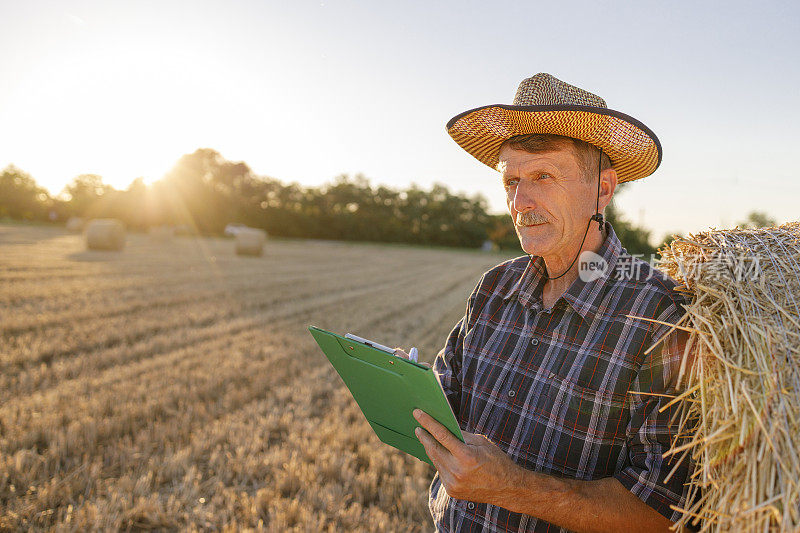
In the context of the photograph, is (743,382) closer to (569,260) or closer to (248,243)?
(569,260)

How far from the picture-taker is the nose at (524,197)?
1.91 meters

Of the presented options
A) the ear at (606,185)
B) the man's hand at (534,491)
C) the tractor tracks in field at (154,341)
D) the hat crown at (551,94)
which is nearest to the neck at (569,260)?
the ear at (606,185)

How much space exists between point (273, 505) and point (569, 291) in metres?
2.48

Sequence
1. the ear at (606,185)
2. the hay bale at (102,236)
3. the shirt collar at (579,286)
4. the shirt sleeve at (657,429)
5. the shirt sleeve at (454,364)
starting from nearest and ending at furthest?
the shirt sleeve at (657,429) < the shirt collar at (579,286) < the ear at (606,185) < the shirt sleeve at (454,364) < the hay bale at (102,236)

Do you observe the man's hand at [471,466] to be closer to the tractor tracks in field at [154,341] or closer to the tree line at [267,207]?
the tractor tracks in field at [154,341]

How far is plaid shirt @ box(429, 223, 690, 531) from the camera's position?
151 cm

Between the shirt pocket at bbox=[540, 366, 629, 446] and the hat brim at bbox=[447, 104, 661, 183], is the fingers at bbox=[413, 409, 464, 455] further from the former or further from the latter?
the hat brim at bbox=[447, 104, 661, 183]

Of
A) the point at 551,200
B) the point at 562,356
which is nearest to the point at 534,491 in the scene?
the point at 562,356

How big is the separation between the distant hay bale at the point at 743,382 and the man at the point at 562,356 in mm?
73

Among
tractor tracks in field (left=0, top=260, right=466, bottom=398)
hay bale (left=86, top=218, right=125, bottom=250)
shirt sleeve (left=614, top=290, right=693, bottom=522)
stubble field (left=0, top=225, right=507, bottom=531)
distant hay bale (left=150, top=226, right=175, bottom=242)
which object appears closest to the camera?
shirt sleeve (left=614, top=290, right=693, bottom=522)

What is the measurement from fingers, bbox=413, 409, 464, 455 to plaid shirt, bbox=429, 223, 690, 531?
0.37 m

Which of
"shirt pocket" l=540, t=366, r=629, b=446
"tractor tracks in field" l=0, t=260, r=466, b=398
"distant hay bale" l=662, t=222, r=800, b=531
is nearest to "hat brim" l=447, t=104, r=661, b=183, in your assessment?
"distant hay bale" l=662, t=222, r=800, b=531

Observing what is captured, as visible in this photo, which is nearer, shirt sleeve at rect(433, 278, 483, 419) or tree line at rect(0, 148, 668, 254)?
shirt sleeve at rect(433, 278, 483, 419)

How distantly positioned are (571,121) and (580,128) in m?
0.05
